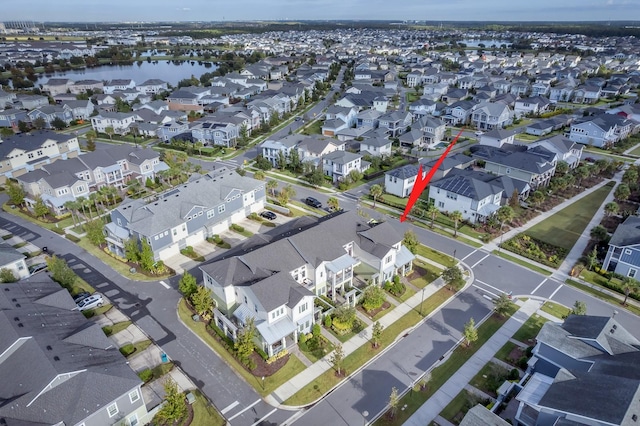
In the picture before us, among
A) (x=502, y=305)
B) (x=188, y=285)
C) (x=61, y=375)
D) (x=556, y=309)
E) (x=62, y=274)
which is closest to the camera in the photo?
(x=61, y=375)

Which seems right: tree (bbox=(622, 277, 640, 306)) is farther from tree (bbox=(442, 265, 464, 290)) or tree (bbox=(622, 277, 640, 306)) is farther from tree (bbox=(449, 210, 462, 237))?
tree (bbox=(449, 210, 462, 237))

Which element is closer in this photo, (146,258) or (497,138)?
(146,258)

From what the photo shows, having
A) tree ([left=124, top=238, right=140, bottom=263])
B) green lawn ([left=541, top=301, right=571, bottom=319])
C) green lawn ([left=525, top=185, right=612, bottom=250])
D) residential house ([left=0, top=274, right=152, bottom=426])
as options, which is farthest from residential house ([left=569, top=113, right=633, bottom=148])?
residential house ([left=0, top=274, right=152, bottom=426])

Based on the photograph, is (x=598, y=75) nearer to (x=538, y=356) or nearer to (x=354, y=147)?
(x=354, y=147)

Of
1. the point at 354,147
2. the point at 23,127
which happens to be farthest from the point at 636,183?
the point at 23,127

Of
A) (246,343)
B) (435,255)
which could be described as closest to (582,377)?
(435,255)

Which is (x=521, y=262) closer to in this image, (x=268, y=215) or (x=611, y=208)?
(x=611, y=208)
